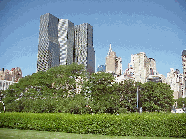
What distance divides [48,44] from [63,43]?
1862 centimetres

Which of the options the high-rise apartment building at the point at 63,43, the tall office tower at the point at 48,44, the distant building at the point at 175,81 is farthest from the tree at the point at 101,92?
the distant building at the point at 175,81

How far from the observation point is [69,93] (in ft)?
86.0

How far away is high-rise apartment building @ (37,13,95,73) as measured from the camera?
143 metres

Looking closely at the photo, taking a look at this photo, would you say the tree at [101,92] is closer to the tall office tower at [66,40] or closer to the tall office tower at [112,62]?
the tall office tower at [66,40]

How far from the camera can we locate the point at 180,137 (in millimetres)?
13266

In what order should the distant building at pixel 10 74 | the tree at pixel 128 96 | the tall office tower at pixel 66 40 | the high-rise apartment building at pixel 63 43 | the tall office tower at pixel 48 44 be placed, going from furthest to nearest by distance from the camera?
the tall office tower at pixel 66 40 < the high-rise apartment building at pixel 63 43 < the tall office tower at pixel 48 44 < the distant building at pixel 10 74 < the tree at pixel 128 96

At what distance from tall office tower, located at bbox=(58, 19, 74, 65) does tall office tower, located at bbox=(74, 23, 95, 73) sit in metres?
7.27

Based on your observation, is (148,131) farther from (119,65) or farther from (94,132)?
(119,65)

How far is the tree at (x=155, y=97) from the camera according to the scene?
30.4 metres

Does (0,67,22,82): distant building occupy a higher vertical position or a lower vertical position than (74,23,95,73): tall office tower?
lower

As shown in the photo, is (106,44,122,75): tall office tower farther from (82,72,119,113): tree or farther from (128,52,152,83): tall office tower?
(82,72,119,113): tree

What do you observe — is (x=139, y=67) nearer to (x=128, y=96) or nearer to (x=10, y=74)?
(x=10, y=74)

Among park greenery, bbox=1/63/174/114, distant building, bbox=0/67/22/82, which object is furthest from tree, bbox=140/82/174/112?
distant building, bbox=0/67/22/82

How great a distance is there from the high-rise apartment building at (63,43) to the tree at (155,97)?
10070 cm
